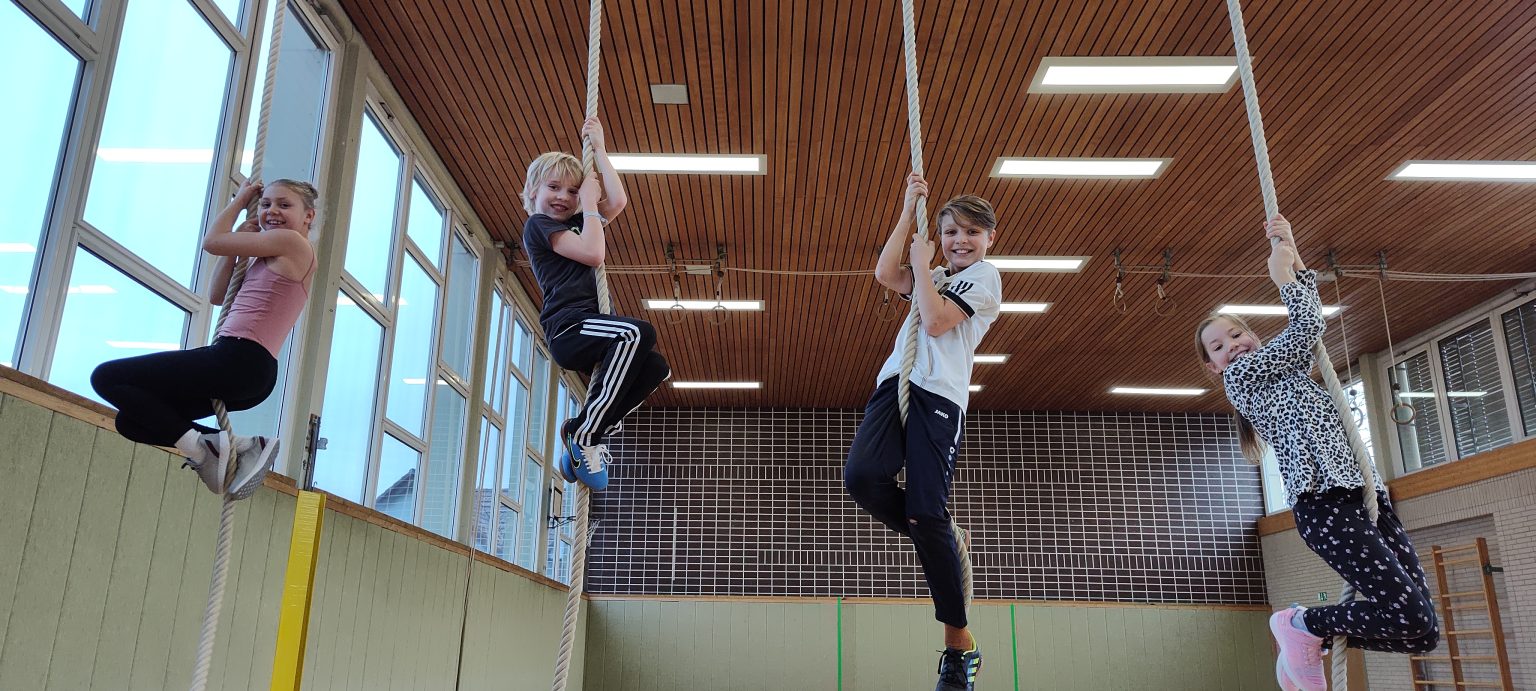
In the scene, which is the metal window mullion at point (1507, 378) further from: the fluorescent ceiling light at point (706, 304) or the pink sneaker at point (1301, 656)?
the pink sneaker at point (1301, 656)

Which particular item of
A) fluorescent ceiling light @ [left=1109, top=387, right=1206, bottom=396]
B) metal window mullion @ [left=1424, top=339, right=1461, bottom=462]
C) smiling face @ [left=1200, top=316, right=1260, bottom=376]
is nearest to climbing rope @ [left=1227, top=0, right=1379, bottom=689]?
smiling face @ [left=1200, top=316, right=1260, bottom=376]

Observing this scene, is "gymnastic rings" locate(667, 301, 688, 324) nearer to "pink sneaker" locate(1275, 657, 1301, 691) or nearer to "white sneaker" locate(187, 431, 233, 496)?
"pink sneaker" locate(1275, 657, 1301, 691)

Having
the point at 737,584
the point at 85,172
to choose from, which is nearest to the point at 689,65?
the point at 85,172

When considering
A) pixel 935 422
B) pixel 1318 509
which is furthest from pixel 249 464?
pixel 1318 509

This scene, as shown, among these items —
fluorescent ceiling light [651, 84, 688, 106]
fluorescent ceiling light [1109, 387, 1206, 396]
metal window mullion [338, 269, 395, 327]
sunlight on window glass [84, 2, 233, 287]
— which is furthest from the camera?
fluorescent ceiling light [1109, 387, 1206, 396]

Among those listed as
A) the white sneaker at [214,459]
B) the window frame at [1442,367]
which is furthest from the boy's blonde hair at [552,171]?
the window frame at [1442,367]

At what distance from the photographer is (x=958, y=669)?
2.18 m

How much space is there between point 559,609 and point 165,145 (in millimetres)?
6928

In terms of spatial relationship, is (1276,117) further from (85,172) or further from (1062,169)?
(85,172)

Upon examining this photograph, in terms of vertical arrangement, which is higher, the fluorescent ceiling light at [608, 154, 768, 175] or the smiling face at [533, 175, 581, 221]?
the fluorescent ceiling light at [608, 154, 768, 175]

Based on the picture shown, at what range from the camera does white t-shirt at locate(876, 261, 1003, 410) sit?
Result: 232 centimetres

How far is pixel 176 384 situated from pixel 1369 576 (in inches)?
103

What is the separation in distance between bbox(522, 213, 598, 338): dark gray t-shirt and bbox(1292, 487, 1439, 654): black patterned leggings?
1825 mm

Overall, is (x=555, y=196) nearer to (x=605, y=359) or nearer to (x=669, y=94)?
(x=605, y=359)
